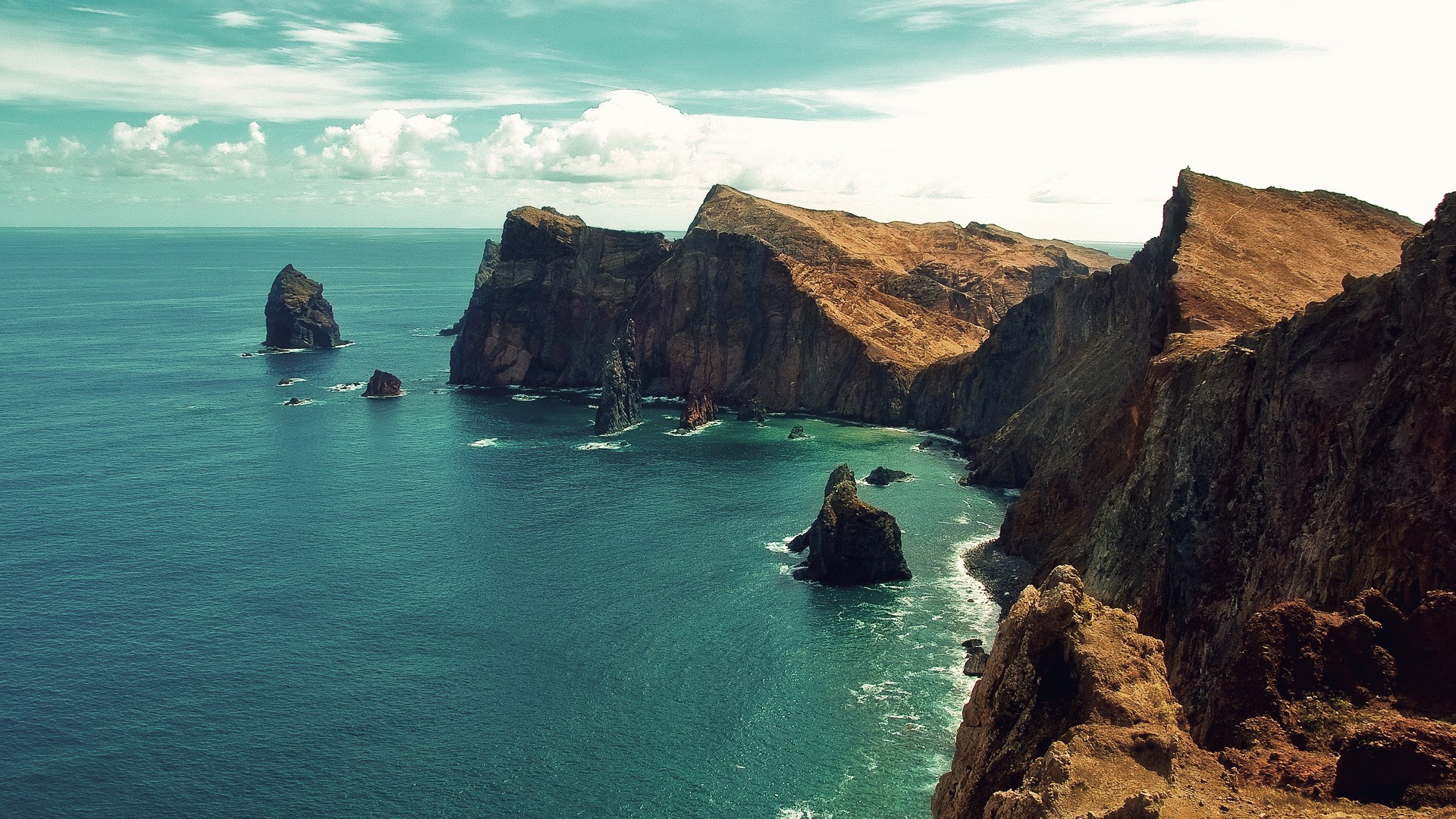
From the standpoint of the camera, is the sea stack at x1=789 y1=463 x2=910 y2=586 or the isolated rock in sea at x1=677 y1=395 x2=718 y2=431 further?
the isolated rock in sea at x1=677 y1=395 x2=718 y2=431

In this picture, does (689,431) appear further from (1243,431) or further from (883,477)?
(1243,431)

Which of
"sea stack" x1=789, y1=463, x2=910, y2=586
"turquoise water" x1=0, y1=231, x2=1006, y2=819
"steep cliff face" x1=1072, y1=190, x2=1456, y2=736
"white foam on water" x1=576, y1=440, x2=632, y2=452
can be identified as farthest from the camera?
"white foam on water" x1=576, y1=440, x2=632, y2=452

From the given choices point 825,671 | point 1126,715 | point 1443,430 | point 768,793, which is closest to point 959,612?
point 825,671

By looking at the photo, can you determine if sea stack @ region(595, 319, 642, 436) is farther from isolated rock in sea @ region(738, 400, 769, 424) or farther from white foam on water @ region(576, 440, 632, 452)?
isolated rock in sea @ region(738, 400, 769, 424)

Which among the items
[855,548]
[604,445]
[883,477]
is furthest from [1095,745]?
[604,445]

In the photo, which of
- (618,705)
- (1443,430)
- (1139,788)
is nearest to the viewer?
(1139,788)

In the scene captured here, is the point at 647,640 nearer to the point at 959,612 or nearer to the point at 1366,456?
the point at 959,612

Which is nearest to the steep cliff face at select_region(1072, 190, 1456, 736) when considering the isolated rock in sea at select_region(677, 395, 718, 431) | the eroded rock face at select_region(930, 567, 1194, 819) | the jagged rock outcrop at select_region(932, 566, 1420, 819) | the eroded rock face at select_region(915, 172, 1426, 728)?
the eroded rock face at select_region(915, 172, 1426, 728)
